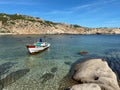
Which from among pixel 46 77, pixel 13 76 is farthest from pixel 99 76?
pixel 13 76

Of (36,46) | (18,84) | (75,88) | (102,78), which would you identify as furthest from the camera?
(36,46)

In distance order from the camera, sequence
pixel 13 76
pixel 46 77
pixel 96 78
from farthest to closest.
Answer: pixel 13 76 → pixel 46 77 → pixel 96 78

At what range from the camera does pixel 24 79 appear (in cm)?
2412

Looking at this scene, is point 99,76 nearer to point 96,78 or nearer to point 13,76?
point 96,78

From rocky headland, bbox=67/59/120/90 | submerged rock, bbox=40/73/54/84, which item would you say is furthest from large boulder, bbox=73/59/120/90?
submerged rock, bbox=40/73/54/84

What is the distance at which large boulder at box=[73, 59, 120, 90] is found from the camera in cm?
1956

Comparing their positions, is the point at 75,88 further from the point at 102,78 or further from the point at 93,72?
the point at 93,72

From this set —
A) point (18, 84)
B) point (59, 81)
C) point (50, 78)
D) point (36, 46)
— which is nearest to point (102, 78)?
point (59, 81)

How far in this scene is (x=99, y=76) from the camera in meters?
21.9

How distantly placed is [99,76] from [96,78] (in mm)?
428

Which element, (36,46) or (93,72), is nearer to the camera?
(93,72)

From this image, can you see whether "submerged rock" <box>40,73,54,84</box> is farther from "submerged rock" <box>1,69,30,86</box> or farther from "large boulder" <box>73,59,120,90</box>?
"large boulder" <box>73,59,120,90</box>

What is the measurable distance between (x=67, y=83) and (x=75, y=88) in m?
4.37

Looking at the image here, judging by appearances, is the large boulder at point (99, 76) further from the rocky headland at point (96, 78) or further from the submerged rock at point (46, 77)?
the submerged rock at point (46, 77)
